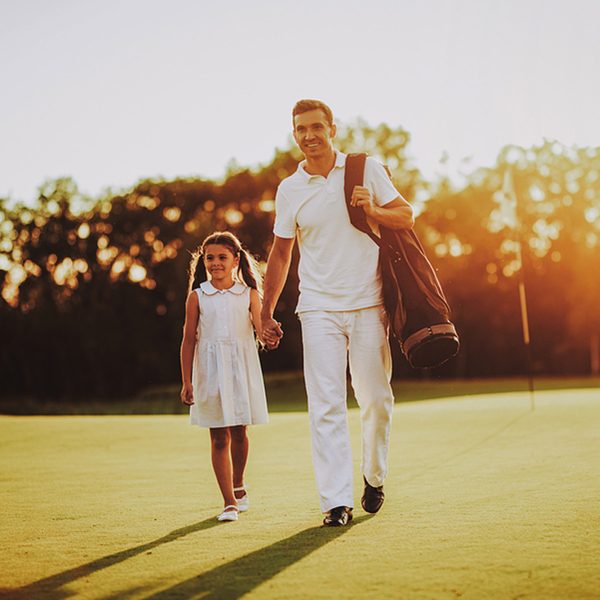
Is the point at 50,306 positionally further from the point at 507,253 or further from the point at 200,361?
the point at 200,361

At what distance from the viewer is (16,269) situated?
181 ft

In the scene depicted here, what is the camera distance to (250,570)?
15.1 ft

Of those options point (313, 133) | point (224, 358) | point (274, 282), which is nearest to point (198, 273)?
point (224, 358)

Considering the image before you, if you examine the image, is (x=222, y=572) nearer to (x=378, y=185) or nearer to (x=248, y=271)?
(x=378, y=185)

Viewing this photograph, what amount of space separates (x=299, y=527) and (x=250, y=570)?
50.3 inches

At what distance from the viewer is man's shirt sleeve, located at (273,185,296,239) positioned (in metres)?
6.43

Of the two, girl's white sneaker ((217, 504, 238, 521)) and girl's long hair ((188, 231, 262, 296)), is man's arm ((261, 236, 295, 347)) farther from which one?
girl's white sneaker ((217, 504, 238, 521))

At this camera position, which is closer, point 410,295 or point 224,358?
point 410,295

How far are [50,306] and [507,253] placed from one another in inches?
868

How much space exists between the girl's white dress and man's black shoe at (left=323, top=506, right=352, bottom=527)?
104 centimetres

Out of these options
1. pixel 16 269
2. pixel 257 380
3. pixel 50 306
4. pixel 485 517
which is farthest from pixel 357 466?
pixel 16 269

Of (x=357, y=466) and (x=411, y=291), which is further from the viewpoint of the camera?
(x=357, y=466)

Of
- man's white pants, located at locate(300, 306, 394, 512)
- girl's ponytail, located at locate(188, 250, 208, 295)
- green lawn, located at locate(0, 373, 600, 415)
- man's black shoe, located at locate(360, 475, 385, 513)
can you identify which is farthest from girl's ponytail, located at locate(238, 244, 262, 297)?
green lawn, located at locate(0, 373, 600, 415)

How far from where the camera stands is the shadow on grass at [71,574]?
14.1 ft
